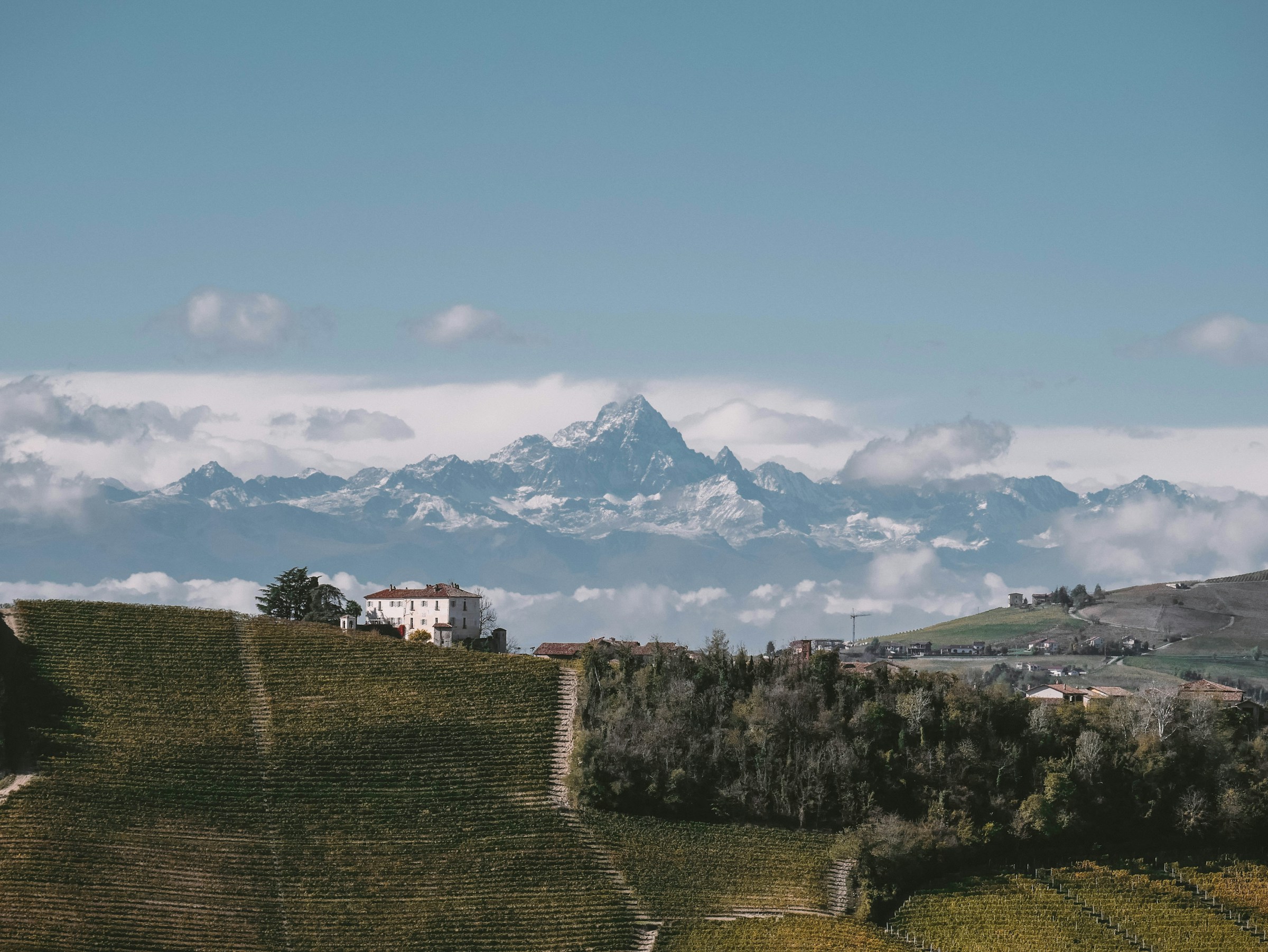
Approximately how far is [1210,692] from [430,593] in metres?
80.2

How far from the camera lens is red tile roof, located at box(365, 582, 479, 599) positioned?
5974 inches

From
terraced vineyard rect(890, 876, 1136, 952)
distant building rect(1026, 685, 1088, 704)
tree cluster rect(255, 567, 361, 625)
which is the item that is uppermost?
tree cluster rect(255, 567, 361, 625)

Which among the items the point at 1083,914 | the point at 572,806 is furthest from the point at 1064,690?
the point at 572,806

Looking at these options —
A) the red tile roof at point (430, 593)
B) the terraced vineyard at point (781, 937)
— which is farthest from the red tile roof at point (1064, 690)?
the red tile roof at point (430, 593)

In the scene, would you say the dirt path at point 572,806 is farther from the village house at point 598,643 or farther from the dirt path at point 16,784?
the dirt path at point 16,784

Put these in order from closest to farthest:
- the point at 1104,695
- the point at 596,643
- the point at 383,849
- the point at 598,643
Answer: the point at 383,849, the point at 598,643, the point at 1104,695, the point at 596,643

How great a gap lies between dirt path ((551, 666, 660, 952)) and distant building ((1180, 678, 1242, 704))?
2105 inches

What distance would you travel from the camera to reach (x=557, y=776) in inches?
4134

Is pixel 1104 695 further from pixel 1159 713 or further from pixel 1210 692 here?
pixel 1159 713

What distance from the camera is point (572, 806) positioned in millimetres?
102188

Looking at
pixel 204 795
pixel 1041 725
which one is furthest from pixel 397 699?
pixel 1041 725

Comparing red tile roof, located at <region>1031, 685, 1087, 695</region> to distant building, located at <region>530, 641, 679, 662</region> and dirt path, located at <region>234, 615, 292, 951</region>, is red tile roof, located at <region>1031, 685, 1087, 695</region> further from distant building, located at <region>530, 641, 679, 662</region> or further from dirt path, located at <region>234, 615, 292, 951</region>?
dirt path, located at <region>234, 615, 292, 951</region>

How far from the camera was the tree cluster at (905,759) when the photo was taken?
103 metres

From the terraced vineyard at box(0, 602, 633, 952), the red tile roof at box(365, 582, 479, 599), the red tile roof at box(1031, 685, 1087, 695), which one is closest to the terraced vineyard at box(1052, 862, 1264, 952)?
the terraced vineyard at box(0, 602, 633, 952)
